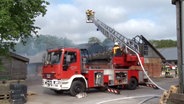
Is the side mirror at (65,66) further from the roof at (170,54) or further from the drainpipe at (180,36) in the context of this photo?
the roof at (170,54)

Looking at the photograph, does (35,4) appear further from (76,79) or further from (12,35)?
(76,79)

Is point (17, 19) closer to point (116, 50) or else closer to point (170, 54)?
point (116, 50)

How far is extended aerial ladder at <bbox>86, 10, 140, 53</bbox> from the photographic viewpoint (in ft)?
92.6

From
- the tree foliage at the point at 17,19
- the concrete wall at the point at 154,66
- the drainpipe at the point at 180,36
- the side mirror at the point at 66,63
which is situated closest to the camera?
the drainpipe at the point at 180,36

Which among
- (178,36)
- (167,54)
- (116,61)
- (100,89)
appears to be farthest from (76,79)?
(167,54)

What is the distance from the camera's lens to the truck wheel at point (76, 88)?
22594mm

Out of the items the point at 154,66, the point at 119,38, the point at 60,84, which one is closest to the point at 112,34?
the point at 119,38

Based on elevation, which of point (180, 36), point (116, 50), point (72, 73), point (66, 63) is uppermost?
point (116, 50)

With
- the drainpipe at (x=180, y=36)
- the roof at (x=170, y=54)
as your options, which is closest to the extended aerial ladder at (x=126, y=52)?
the drainpipe at (x=180, y=36)

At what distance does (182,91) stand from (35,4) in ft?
37.1

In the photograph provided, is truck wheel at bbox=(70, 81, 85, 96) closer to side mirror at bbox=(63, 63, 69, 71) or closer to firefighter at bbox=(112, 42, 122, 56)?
side mirror at bbox=(63, 63, 69, 71)

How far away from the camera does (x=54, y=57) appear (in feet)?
75.5

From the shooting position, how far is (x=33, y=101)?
2067cm

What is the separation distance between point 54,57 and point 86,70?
2.31m
